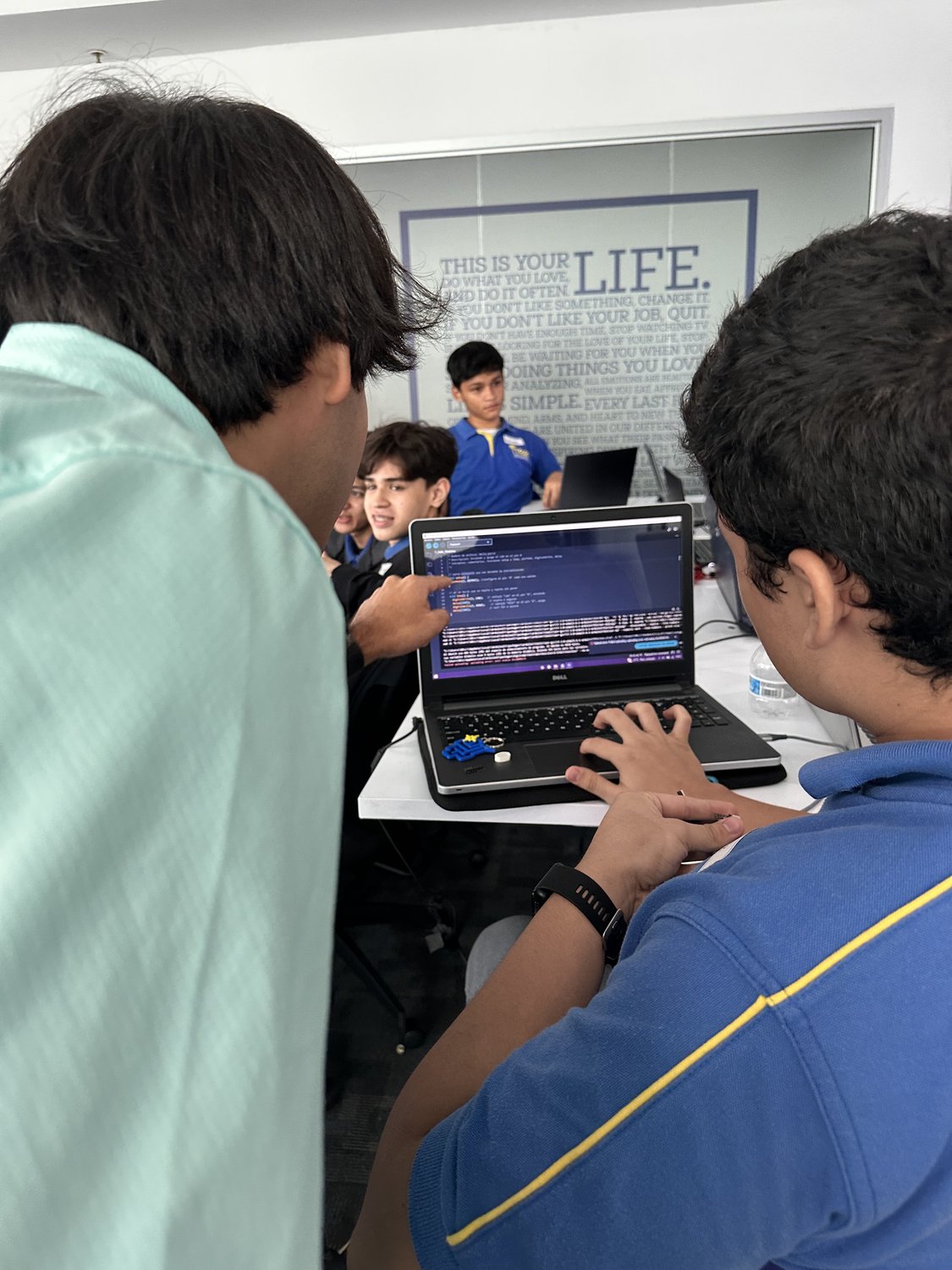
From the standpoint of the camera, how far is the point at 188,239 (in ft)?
1.63

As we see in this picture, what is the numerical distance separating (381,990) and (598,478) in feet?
5.64

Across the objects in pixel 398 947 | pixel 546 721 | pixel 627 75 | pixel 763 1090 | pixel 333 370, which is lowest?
pixel 398 947

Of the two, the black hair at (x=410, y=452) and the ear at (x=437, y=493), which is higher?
the black hair at (x=410, y=452)

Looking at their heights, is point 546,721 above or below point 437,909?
above

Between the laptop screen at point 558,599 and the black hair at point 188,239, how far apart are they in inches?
36.4

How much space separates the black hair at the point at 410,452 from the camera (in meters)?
2.49

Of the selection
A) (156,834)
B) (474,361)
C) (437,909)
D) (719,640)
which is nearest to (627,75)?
(474,361)

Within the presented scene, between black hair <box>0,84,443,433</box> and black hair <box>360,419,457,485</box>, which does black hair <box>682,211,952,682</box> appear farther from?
black hair <box>360,419,457,485</box>

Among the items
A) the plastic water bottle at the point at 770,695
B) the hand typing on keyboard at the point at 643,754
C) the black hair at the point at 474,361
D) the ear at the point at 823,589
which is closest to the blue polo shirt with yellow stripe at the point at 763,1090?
the ear at the point at 823,589

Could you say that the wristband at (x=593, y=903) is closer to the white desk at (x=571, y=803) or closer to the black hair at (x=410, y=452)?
the white desk at (x=571, y=803)

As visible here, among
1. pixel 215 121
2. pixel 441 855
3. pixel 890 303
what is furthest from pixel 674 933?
pixel 441 855

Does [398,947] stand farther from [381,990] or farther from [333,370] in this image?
[333,370]

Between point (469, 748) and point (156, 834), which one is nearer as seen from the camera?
point (156, 834)

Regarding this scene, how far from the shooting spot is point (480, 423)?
4.21m
